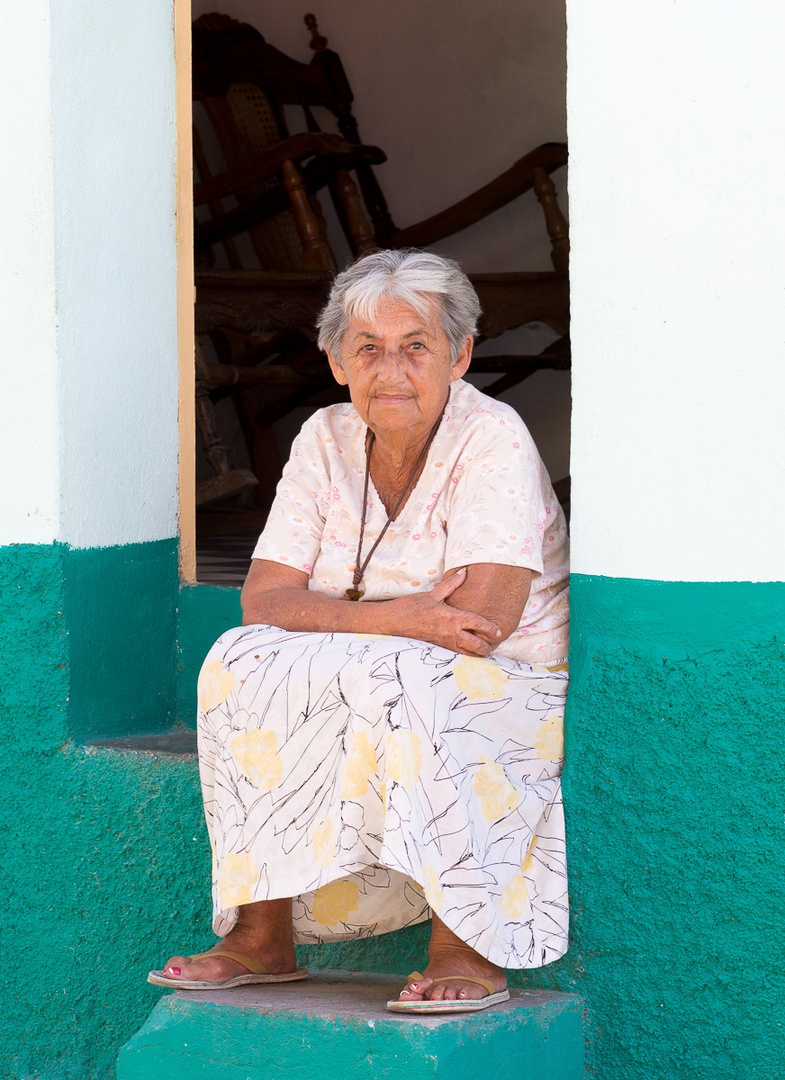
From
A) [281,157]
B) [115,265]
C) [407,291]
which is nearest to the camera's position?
[407,291]

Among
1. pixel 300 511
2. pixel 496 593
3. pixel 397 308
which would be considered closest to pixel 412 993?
pixel 496 593

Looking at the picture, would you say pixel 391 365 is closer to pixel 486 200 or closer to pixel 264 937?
pixel 264 937

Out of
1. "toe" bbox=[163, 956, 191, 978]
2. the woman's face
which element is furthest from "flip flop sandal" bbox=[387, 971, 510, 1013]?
the woman's face

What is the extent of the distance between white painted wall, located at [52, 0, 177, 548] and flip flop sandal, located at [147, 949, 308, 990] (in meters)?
1.08

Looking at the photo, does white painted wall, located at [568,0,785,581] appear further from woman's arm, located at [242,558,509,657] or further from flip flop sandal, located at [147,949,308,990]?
flip flop sandal, located at [147,949,308,990]

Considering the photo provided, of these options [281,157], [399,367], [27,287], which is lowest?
[399,367]

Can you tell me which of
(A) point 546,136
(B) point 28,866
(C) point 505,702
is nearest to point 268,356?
(A) point 546,136

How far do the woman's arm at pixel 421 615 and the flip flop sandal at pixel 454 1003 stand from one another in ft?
1.94

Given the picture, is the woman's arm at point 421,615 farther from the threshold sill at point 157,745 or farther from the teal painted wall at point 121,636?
the teal painted wall at point 121,636

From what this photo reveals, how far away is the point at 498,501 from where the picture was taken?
248 centimetres

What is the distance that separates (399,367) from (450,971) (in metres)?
1.20

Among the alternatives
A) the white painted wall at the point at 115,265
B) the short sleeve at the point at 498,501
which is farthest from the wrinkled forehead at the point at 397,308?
the white painted wall at the point at 115,265

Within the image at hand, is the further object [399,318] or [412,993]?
[399,318]

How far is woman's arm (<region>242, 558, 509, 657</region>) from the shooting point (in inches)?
93.1
